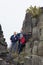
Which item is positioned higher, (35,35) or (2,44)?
(35,35)

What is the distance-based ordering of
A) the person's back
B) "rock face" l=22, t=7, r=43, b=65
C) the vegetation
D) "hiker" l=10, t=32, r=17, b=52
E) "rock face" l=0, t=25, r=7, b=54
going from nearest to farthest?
"rock face" l=22, t=7, r=43, b=65, "rock face" l=0, t=25, r=7, b=54, the person's back, "hiker" l=10, t=32, r=17, b=52, the vegetation

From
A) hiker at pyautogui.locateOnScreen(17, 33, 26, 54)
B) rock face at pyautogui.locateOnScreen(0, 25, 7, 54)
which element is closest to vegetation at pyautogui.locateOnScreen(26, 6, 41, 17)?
hiker at pyautogui.locateOnScreen(17, 33, 26, 54)

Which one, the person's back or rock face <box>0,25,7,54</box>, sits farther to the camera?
the person's back

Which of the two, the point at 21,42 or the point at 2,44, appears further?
the point at 21,42

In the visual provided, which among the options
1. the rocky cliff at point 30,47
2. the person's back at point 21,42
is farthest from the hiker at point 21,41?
the rocky cliff at point 30,47

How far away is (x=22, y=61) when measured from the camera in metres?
29.4

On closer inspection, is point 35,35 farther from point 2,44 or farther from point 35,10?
point 2,44

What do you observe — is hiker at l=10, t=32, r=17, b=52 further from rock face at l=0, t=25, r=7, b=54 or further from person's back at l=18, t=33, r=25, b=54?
rock face at l=0, t=25, r=7, b=54

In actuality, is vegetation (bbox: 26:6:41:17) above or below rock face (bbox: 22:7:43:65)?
above

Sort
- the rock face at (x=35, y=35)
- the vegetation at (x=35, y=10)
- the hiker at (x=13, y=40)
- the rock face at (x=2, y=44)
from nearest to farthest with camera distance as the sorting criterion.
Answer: the rock face at (x=35, y=35) → the rock face at (x=2, y=44) → the hiker at (x=13, y=40) → the vegetation at (x=35, y=10)

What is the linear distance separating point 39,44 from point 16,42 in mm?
1920

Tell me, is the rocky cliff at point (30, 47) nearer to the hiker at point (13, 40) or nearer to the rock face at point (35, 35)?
the rock face at point (35, 35)

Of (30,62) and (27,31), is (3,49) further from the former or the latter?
(27,31)

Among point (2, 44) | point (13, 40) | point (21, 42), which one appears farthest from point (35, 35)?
point (2, 44)
